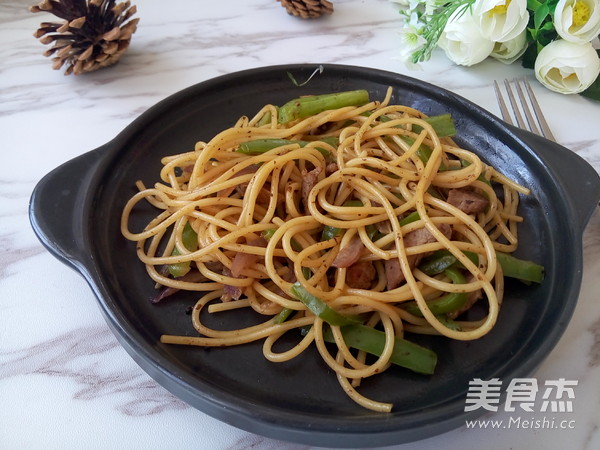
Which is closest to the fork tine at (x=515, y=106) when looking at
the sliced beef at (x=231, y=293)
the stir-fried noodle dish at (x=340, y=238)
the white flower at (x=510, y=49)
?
the white flower at (x=510, y=49)

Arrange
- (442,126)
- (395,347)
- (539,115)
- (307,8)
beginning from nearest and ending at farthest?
(395,347) < (442,126) < (539,115) < (307,8)

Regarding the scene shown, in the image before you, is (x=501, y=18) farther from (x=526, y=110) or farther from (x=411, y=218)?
(x=411, y=218)

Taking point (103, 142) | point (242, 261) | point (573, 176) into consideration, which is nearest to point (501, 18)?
point (573, 176)

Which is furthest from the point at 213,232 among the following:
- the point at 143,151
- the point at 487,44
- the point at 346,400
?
the point at 487,44

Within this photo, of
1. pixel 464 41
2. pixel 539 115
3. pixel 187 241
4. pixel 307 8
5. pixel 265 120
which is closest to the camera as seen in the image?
pixel 187 241

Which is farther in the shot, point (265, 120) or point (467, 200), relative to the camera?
point (265, 120)

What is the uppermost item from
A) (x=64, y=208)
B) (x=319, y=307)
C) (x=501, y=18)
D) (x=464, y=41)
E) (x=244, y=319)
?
(x=501, y=18)

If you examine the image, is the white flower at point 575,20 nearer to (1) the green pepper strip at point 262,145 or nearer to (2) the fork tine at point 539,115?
(2) the fork tine at point 539,115
